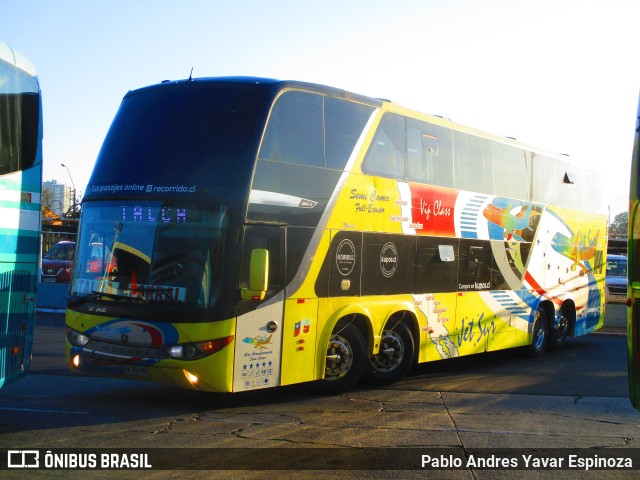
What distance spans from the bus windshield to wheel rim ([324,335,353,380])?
2507 mm

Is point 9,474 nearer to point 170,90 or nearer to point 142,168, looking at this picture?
point 142,168

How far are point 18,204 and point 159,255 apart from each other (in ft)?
5.89

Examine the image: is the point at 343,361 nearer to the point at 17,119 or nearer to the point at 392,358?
the point at 392,358

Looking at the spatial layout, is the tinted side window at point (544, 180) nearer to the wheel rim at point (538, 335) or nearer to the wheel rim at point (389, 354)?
the wheel rim at point (538, 335)

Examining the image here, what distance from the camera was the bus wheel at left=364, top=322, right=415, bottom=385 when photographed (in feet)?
42.9

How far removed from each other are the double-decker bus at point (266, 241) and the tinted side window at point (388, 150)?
0.10 feet

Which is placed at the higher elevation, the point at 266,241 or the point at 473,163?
the point at 473,163

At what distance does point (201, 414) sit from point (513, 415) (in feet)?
13.0

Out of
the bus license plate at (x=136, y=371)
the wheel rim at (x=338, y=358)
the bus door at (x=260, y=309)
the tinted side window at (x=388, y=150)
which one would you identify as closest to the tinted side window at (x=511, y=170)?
the tinted side window at (x=388, y=150)

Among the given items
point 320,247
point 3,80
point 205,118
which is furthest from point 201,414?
point 3,80

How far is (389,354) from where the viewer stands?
13.2 metres

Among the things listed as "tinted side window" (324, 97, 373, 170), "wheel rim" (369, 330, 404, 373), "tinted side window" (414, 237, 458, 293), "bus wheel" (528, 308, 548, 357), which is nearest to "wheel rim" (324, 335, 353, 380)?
"wheel rim" (369, 330, 404, 373)

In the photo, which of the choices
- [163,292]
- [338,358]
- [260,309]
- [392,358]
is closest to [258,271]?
[260,309]

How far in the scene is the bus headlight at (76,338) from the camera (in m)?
10.5
